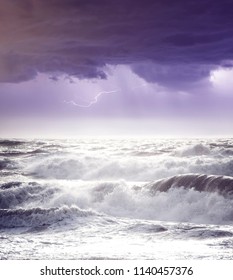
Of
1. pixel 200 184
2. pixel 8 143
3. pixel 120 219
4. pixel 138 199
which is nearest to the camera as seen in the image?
pixel 120 219

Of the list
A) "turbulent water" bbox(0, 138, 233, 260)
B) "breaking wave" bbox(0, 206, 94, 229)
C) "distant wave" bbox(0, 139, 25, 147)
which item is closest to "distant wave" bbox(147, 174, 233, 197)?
"turbulent water" bbox(0, 138, 233, 260)

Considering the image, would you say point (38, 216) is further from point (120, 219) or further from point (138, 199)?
point (138, 199)

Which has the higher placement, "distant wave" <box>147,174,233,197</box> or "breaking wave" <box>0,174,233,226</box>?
"distant wave" <box>147,174,233,197</box>

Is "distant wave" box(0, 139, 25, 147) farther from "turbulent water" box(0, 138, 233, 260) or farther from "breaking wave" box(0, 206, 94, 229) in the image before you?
"breaking wave" box(0, 206, 94, 229)

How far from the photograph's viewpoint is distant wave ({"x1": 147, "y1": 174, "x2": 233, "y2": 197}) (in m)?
14.2

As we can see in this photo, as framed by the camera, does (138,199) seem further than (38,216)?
Yes

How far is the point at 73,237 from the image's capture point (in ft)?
33.0

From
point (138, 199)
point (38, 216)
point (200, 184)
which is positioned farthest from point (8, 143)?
point (38, 216)

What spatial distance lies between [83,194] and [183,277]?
10.8m

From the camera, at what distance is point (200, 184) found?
15.1 m

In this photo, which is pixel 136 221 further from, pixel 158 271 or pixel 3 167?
pixel 3 167

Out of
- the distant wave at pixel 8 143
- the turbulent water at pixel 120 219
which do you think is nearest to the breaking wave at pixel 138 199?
the turbulent water at pixel 120 219

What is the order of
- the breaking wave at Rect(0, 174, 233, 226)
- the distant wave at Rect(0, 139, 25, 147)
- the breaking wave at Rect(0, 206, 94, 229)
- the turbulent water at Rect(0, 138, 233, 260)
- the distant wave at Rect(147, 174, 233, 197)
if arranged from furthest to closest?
the distant wave at Rect(0, 139, 25, 147) < the distant wave at Rect(147, 174, 233, 197) < the breaking wave at Rect(0, 174, 233, 226) < the breaking wave at Rect(0, 206, 94, 229) < the turbulent water at Rect(0, 138, 233, 260)

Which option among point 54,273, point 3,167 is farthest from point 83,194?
point 3,167
